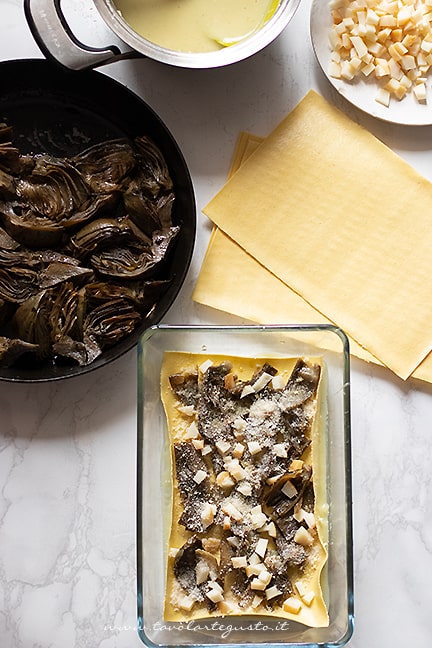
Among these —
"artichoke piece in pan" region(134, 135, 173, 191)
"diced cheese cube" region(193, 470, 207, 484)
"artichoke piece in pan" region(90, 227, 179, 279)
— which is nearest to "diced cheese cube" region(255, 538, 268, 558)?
"diced cheese cube" region(193, 470, 207, 484)

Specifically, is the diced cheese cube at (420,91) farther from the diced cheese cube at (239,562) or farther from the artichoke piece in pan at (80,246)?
the diced cheese cube at (239,562)

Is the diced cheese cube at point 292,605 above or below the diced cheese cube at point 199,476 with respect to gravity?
below

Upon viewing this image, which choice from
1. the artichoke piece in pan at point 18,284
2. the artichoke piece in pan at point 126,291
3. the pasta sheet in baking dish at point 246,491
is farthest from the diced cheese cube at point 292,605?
the artichoke piece in pan at point 18,284

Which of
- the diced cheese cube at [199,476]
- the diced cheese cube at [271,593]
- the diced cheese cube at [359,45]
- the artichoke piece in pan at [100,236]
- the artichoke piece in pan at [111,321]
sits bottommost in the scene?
the diced cheese cube at [271,593]

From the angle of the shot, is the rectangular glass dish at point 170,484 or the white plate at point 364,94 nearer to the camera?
the rectangular glass dish at point 170,484

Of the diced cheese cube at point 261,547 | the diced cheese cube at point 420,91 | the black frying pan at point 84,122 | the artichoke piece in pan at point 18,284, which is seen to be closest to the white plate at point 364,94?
the diced cheese cube at point 420,91

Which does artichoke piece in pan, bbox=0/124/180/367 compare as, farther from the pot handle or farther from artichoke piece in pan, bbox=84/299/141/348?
the pot handle
